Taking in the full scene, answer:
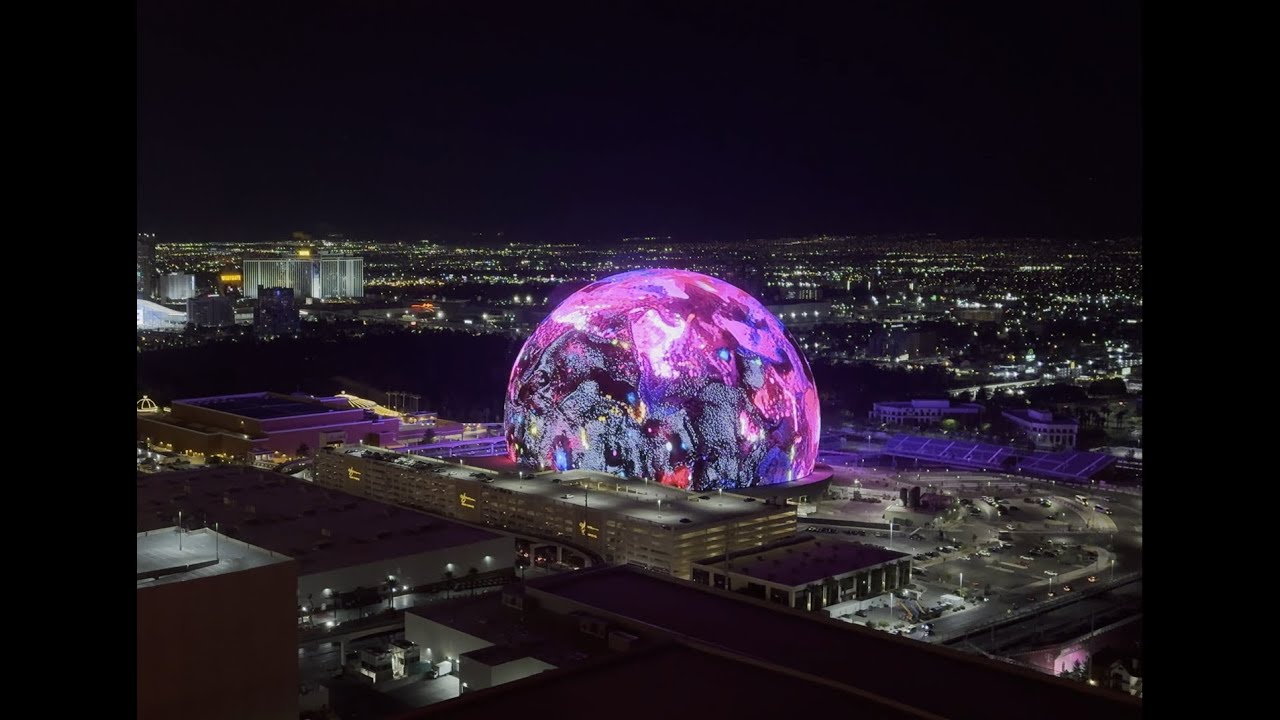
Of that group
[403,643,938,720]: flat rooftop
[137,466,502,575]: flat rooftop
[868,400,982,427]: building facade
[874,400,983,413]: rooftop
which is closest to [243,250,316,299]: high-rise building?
[874,400,983,413]: rooftop

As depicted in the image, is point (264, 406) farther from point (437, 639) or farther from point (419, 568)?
point (437, 639)

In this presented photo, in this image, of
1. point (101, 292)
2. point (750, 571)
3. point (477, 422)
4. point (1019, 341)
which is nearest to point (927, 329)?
point (1019, 341)

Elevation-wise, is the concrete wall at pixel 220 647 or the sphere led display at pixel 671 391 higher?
the sphere led display at pixel 671 391

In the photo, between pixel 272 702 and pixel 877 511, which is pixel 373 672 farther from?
pixel 877 511

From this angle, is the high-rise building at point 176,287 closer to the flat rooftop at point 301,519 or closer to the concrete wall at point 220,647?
the flat rooftop at point 301,519

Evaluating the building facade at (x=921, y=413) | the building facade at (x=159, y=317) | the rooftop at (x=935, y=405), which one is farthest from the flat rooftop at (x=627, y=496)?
the building facade at (x=159, y=317)

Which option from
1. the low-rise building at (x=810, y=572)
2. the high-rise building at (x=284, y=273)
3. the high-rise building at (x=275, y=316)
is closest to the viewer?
the low-rise building at (x=810, y=572)
